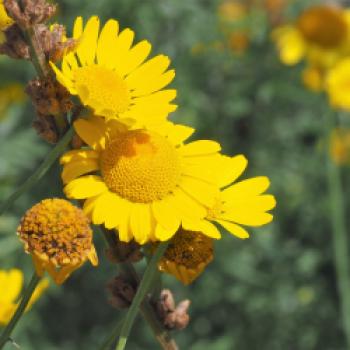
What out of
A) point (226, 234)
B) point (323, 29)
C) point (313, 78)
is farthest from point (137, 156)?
point (323, 29)

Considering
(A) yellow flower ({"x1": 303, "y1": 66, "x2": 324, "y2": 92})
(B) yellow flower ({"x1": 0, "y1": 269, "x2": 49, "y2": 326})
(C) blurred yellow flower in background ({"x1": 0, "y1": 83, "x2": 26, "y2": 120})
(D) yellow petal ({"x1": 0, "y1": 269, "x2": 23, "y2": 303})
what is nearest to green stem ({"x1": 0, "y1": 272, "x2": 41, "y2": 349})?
(B) yellow flower ({"x1": 0, "y1": 269, "x2": 49, "y2": 326})

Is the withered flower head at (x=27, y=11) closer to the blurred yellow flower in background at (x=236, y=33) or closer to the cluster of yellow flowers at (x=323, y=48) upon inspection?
the cluster of yellow flowers at (x=323, y=48)

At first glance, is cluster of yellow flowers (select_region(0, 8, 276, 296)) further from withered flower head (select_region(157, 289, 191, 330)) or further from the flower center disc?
the flower center disc

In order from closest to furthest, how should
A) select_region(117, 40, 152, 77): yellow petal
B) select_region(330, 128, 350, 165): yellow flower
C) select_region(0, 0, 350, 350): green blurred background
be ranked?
select_region(117, 40, 152, 77): yellow petal → select_region(0, 0, 350, 350): green blurred background → select_region(330, 128, 350, 165): yellow flower

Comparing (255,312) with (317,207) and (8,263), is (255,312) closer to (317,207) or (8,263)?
(317,207)

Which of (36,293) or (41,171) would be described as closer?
(41,171)

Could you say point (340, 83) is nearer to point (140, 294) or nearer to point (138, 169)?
point (138, 169)

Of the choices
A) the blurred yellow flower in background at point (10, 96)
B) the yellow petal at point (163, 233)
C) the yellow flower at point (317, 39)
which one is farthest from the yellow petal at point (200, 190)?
the yellow flower at point (317, 39)
